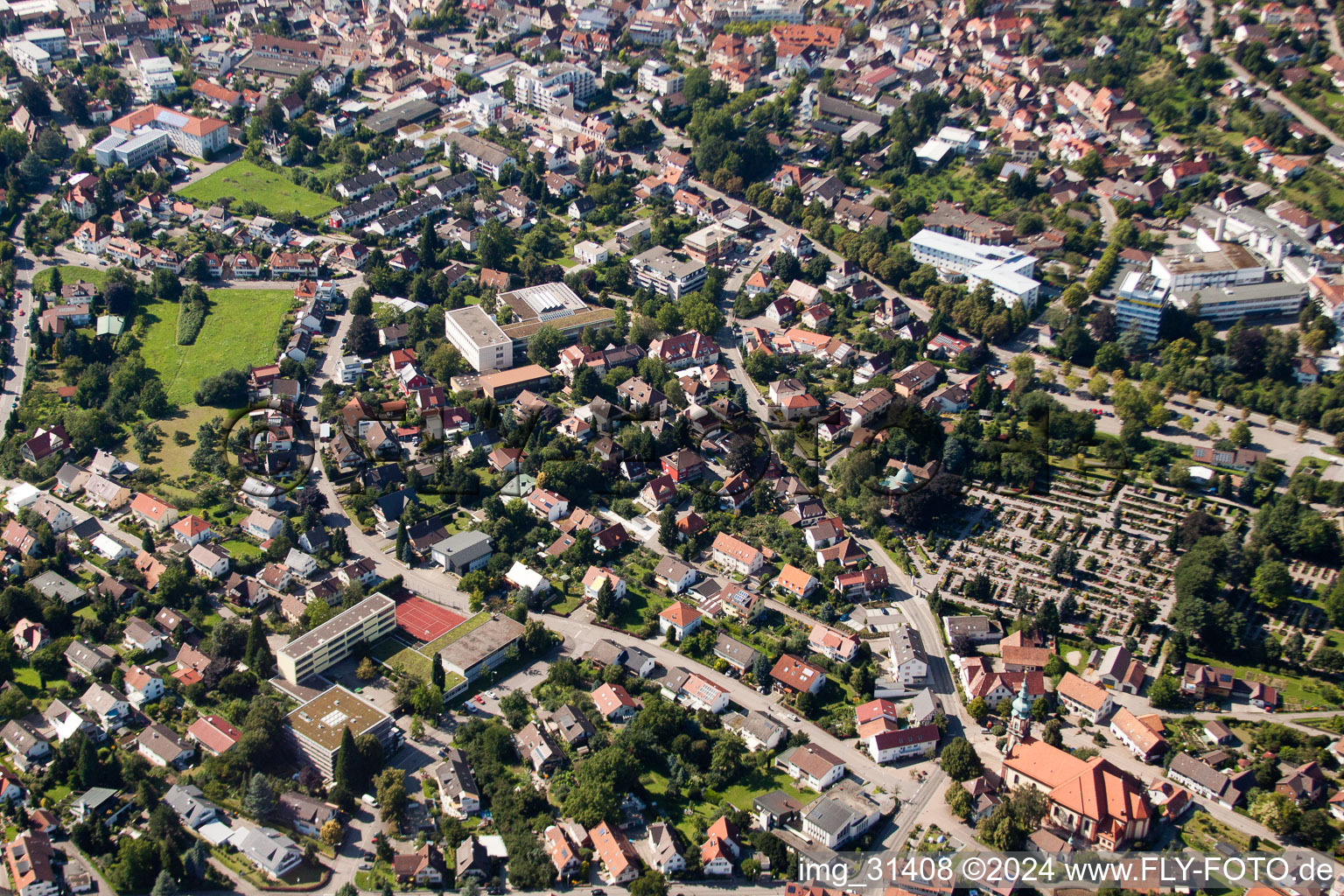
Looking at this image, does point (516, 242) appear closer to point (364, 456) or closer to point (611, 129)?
point (611, 129)

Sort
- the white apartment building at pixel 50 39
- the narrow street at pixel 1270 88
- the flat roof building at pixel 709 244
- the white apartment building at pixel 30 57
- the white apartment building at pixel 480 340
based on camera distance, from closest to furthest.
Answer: the white apartment building at pixel 480 340 → the flat roof building at pixel 709 244 → the narrow street at pixel 1270 88 → the white apartment building at pixel 30 57 → the white apartment building at pixel 50 39

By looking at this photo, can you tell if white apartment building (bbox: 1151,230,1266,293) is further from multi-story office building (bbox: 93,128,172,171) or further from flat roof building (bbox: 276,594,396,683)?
multi-story office building (bbox: 93,128,172,171)

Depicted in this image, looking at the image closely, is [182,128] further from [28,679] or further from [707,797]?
[707,797]

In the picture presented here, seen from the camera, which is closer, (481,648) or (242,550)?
(481,648)

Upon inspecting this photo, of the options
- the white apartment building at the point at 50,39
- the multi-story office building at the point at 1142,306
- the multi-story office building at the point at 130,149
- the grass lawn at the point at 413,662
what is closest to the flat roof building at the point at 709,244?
the multi-story office building at the point at 1142,306

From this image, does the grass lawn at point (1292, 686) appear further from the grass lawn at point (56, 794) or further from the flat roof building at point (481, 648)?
the grass lawn at point (56, 794)

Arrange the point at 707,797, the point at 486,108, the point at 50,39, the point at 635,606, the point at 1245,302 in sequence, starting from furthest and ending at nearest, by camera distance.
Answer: the point at 50,39, the point at 486,108, the point at 1245,302, the point at 635,606, the point at 707,797

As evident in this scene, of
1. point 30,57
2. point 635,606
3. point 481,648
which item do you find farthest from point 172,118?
point 635,606
